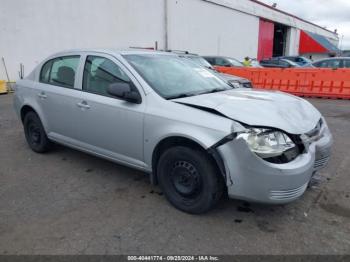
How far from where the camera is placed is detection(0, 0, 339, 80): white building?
13344 mm

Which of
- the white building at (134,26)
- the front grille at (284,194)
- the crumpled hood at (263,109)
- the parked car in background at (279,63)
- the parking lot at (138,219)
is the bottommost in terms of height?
the parking lot at (138,219)

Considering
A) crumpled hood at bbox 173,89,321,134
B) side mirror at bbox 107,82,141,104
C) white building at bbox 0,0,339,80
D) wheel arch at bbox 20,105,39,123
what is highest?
white building at bbox 0,0,339,80

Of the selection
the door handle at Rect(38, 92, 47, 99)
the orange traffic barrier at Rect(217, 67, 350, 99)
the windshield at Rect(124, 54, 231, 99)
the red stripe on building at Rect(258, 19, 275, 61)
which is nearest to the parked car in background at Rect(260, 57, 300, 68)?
the orange traffic barrier at Rect(217, 67, 350, 99)

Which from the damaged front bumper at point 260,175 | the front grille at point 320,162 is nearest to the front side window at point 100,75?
the damaged front bumper at point 260,175

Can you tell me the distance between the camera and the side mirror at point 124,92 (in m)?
3.46

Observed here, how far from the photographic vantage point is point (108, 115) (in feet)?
12.3

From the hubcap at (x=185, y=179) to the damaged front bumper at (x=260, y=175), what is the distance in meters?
0.36

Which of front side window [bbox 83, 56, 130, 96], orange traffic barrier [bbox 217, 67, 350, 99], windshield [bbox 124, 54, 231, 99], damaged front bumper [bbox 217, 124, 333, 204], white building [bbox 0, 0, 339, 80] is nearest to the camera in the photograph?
damaged front bumper [bbox 217, 124, 333, 204]

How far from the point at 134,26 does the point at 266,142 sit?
16.8 metres

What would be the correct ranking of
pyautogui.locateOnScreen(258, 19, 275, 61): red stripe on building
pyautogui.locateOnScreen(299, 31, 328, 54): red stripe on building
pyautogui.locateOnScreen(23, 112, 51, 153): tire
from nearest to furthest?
pyautogui.locateOnScreen(23, 112, 51, 153): tire, pyautogui.locateOnScreen(258, 19, 275, 61): red stripe on building, pyautogui.locateOnScreen(299, 31, 328, 54): red stripe on building

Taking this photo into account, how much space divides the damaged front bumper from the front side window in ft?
4.96

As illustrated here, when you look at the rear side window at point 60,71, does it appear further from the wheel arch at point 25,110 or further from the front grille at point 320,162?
the front grille at point 320,162

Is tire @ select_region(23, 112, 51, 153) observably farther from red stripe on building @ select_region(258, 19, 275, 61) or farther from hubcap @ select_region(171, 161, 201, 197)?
red stripe on building @ select_region(258, 19, 275, 61)

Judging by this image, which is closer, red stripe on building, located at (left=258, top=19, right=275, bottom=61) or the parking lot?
the parking lot
